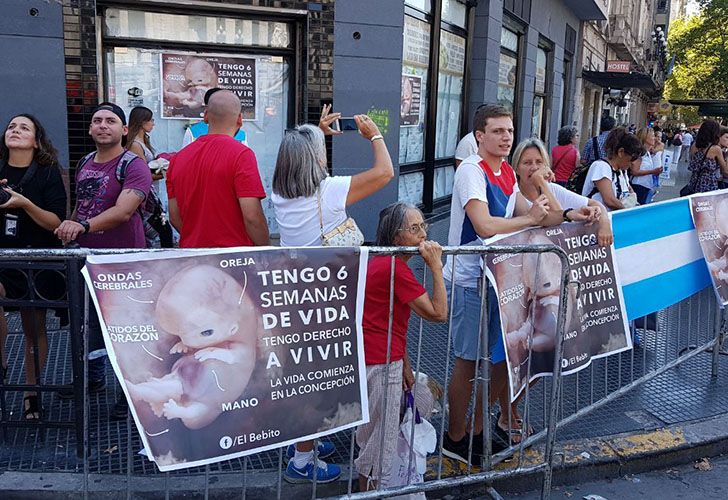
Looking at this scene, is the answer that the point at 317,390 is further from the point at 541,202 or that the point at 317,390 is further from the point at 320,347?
the point at 541,202

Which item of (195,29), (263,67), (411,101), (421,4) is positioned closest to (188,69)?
(195,29)

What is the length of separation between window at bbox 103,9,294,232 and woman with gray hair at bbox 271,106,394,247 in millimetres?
4641

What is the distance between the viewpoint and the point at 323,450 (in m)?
3.83

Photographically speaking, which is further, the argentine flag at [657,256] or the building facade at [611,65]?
the building facade at [611,65]

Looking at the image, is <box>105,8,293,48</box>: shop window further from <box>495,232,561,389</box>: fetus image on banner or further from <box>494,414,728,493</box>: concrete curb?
<box>494,414,728,493</box>: concrete curb

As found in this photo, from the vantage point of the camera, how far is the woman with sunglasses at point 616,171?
5281 millimetres

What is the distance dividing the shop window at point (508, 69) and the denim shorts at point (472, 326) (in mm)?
10419

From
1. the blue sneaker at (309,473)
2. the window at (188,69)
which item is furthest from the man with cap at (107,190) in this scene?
the window at (188,69)

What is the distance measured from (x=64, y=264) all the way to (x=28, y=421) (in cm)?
91

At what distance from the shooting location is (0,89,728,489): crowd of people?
10.6 feet

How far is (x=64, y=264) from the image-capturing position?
3.46 meters

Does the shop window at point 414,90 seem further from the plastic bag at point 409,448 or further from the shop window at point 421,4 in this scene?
the plastic bag at point 409,448

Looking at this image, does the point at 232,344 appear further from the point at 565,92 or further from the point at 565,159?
the point at 565,92

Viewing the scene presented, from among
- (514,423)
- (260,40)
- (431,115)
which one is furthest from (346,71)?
(514,423)
